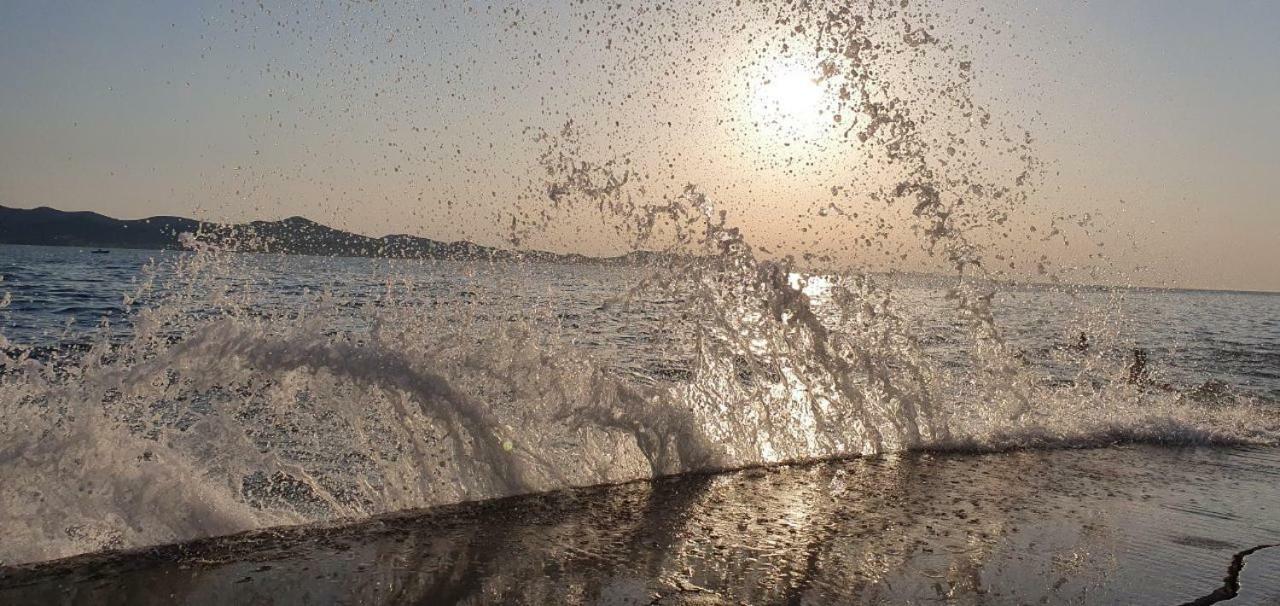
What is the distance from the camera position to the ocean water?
5.68 metres

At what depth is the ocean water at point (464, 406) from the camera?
5680 millimetres

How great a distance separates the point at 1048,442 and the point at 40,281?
3885 cm

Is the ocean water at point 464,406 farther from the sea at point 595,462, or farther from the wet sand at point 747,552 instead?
the wet sand at point 747,552

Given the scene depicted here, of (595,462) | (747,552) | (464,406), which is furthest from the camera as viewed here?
(595,462)

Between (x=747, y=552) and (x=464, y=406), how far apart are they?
112 inches

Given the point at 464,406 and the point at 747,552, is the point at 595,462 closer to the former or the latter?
the point at 464,406

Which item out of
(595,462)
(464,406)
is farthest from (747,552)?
(464,406)

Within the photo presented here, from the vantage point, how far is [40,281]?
36.7 meters

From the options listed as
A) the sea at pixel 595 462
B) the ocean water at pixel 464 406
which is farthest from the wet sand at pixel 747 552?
the ocean water at pixel 464 406

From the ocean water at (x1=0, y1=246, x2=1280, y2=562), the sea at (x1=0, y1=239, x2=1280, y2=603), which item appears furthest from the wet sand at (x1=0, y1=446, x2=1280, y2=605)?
the ocean water at (x1=0, y1=246, x2=1280, y2=562)

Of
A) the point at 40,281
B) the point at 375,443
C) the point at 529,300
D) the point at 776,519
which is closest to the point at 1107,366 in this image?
the point at 529,300

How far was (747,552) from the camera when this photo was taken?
540 cm

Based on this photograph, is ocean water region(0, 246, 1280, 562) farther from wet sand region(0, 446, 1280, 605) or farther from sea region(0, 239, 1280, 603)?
wet sand region(0, 446, 1280, 605)

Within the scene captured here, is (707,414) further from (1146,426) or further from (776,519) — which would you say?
(1146,426)
